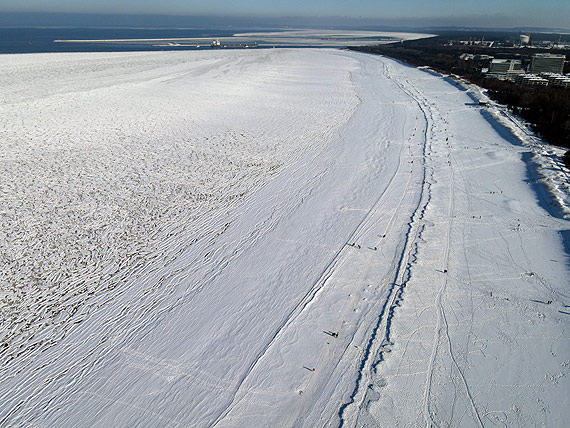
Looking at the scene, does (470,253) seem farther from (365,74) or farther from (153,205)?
(365,74)

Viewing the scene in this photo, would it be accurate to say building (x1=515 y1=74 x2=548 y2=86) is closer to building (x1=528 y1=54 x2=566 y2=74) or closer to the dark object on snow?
building (x1=528 y1=54 x2=566 y2=74)

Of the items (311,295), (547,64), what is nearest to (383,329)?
(311,295)

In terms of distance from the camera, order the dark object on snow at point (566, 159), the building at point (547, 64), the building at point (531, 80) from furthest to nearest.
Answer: the building at point (547, 64)
the building at point (531, 80)
the dark object on snow at point (566, 159)

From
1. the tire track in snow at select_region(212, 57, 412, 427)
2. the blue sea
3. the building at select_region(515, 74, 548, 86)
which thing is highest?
the building at select_region(515, 74, 548, 86)

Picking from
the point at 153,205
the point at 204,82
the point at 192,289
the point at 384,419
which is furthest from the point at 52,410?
the point at 204,82

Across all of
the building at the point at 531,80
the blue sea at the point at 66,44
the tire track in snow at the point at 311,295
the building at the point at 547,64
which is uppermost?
the building at the point at 547,64

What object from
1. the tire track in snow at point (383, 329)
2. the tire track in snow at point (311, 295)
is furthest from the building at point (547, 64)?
the tire track in snow at point (383, 329)

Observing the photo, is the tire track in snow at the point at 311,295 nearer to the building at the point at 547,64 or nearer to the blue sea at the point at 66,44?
the building at the point at 547,64

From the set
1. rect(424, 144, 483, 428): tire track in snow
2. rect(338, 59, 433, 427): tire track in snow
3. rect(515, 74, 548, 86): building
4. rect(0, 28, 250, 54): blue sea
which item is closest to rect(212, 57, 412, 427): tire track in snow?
rect(338, 59, 433, 427): tire track in snow
